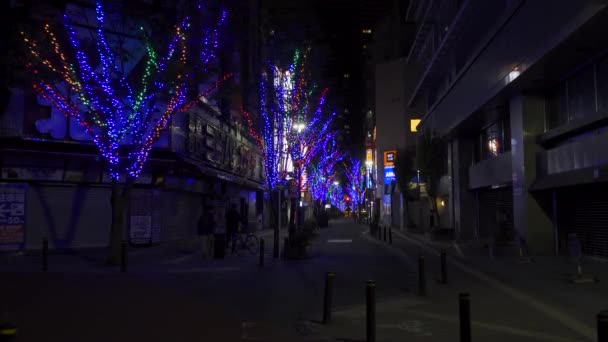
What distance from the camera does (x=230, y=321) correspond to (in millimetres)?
9500

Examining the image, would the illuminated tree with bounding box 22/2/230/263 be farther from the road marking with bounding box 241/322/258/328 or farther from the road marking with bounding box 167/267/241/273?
the road marking with bounding box 241/322/258/328

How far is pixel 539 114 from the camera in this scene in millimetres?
21641

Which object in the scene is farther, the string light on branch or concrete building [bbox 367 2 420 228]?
concrete building [bbox 367 2 420 228]

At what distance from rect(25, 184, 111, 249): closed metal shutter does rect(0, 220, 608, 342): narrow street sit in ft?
23.3

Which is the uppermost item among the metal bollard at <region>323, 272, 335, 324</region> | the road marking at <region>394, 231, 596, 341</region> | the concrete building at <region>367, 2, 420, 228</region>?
the concrete building at <region>367, 2, 420, 228</region>

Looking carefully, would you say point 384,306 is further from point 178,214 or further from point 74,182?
point 178,214

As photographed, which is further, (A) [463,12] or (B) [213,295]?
(A) [463,12]

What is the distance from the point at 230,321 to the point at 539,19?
1396cm

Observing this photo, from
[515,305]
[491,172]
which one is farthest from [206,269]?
[491,172]

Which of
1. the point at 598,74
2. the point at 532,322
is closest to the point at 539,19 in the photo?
the point at 598,74

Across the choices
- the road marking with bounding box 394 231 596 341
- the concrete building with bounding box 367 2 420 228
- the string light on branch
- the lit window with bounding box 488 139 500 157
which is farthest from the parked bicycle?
the concrete building with bounding box 367 2 420 228

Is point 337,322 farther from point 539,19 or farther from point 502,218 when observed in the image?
point 502,218

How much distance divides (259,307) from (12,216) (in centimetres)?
1611

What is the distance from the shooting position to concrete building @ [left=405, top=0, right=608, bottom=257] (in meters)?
16.9
